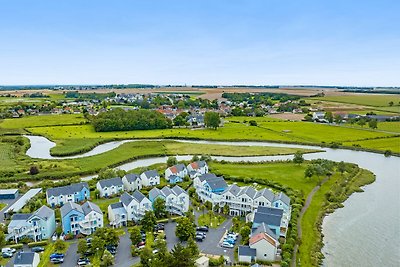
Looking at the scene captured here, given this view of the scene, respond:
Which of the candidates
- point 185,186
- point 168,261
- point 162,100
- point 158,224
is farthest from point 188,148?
point 162,100

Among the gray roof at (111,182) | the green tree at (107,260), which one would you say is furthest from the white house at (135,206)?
the green tree at (107,260)

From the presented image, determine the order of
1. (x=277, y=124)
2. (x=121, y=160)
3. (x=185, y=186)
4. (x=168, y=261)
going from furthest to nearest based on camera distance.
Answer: (x=277, y=124)
(x=121, y=160)
(x=185, y=186)
(x=168, y=261)

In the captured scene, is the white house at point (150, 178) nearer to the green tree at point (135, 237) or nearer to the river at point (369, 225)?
the river at point (369, 225)

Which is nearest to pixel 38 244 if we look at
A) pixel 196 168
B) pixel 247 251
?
pixel 247 251

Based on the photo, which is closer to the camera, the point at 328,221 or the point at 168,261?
the point at 168,261

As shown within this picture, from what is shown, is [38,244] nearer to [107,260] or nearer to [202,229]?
[107,260]

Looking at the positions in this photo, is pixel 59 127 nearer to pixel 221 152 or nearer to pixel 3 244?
pixel 221 152

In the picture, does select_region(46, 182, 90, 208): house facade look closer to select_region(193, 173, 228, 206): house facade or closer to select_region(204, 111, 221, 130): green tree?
select_region(193, 173, 228, 206): house facade
